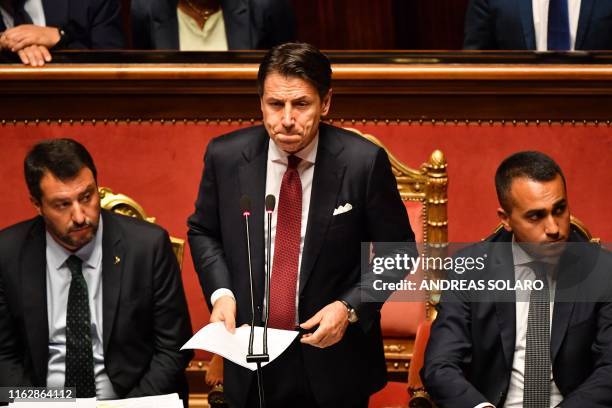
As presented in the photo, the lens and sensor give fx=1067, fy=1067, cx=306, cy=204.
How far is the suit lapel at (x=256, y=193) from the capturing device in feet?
7.17

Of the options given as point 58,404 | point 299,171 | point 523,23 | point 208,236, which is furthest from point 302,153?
point 523,23

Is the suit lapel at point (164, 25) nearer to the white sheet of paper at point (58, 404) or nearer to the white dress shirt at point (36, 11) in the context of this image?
the white dress shirt at point (36, 11)

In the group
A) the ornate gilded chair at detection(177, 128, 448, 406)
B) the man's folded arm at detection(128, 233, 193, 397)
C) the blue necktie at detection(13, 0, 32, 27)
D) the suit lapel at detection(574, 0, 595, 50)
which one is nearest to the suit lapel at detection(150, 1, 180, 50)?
the blue necktie at detection(13, 0, 32, 27)

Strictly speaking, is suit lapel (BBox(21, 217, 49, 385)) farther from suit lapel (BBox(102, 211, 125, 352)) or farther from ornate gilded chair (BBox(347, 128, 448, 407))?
ornate gilded chair (BBox(347, 128, 448, 407))

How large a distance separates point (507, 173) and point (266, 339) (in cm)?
78

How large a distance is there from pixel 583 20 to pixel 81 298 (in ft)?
5.61

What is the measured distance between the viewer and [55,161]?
7.58 ft

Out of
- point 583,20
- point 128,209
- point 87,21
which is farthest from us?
point 87,21

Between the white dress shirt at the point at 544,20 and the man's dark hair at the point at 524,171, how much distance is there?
0.95 m

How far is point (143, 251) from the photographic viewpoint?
7.82 feet

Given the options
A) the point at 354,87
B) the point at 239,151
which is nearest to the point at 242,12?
the point at 354,87

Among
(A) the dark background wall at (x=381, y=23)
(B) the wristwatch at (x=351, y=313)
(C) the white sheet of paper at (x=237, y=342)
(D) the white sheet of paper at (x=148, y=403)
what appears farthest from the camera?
(A) the dark background wall at (x=381, y=23)

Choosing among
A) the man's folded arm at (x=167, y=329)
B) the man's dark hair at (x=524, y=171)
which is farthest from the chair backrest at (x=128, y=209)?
the man's dark hair at (x=524, y=171)

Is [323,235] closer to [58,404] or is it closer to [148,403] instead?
[148,403]
